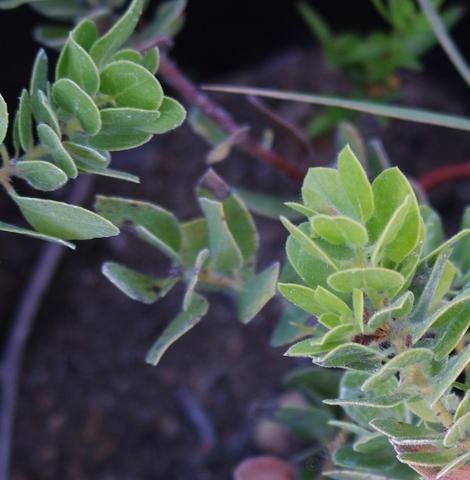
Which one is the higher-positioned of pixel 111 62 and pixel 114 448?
pixel 111 62

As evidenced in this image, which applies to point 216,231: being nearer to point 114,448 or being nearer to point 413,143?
point 114,448

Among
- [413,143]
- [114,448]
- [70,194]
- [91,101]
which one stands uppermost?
[91,101]

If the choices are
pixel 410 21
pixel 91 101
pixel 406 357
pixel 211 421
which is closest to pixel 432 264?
pixel 406 357

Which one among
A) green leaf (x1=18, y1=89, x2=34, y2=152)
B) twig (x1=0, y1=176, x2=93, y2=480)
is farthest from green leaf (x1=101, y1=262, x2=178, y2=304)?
twig (x1=0, y1=176, x2=93, y2=480)

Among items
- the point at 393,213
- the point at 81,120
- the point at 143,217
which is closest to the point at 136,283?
the point at 143,217

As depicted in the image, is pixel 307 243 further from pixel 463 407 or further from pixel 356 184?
pixel 463 407

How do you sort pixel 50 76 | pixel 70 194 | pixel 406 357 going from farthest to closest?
pixel 70 194 < pixel 50 76 < pixel 406 357
